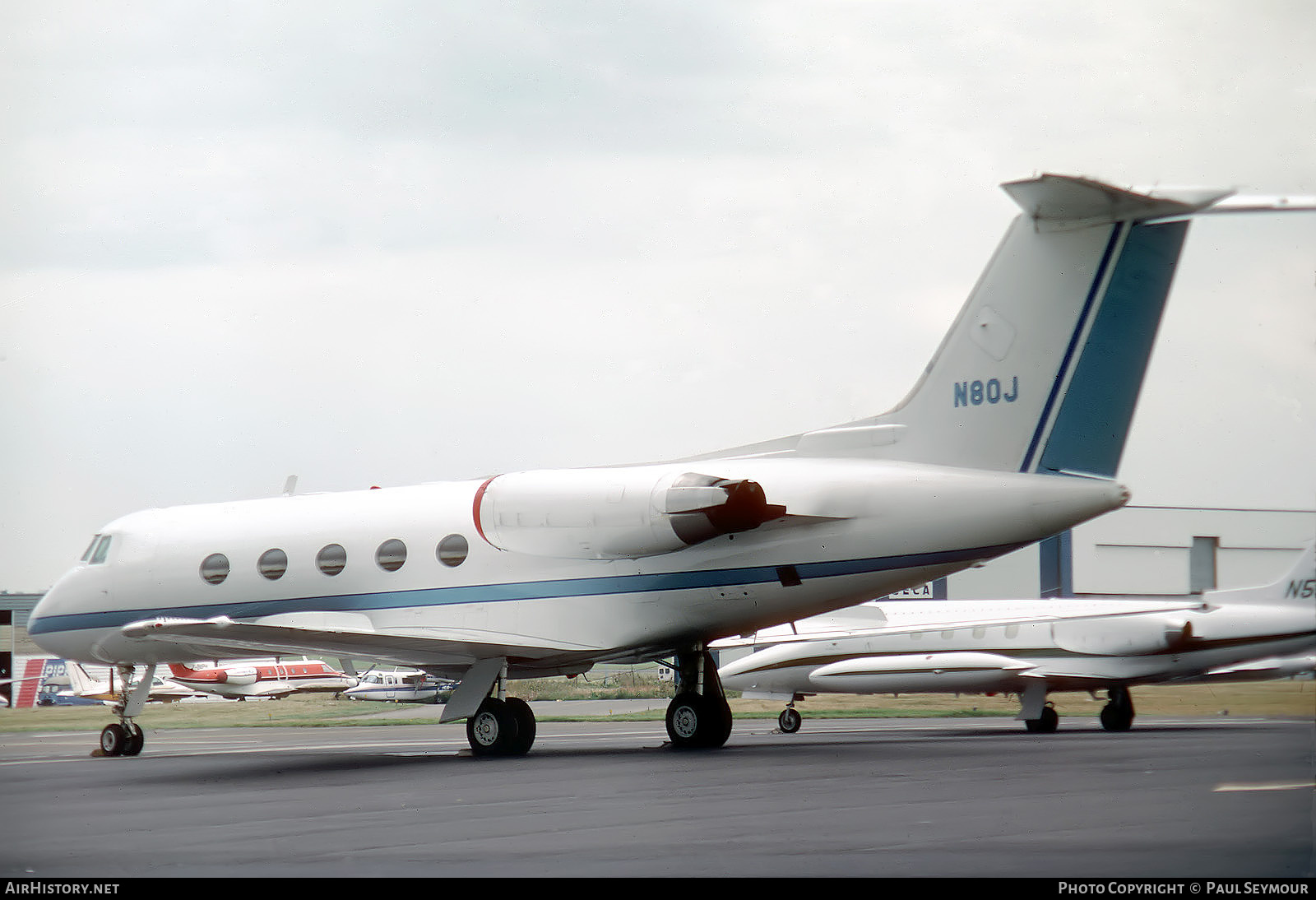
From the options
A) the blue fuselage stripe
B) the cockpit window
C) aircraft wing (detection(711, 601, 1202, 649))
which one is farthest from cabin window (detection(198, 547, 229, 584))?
aircraft wing (detection(711, 601, 1202, 649))

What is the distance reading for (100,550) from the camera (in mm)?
20125

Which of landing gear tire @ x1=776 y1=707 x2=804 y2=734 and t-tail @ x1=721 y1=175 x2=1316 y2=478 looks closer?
t-tail @ x1=721 y1=175 x2=1316 y2=478

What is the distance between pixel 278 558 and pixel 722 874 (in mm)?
13145

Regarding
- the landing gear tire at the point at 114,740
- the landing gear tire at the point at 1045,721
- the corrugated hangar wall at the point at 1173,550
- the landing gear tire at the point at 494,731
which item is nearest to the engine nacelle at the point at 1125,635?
the landing gear tire at the point at 1045,721

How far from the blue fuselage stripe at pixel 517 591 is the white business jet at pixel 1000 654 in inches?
222

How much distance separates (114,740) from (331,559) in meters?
4.37

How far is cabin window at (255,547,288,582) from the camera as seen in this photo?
1836cm

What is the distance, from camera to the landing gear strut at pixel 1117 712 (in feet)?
79.7

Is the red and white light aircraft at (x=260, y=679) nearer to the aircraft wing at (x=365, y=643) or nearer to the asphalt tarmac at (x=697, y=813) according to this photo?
the aircraft wing at (x=365, y=643)

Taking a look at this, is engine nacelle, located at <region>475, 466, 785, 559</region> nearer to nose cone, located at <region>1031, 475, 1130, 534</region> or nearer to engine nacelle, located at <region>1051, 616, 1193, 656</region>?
nose cone, located at <region>1031, 475, 1130, 534</region>

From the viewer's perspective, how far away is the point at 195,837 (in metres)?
8.62

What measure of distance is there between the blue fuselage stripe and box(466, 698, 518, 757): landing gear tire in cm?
136

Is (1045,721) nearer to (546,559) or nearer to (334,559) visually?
(546,559)

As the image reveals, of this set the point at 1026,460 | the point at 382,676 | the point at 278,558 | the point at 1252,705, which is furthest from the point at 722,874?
the point at 382,676
